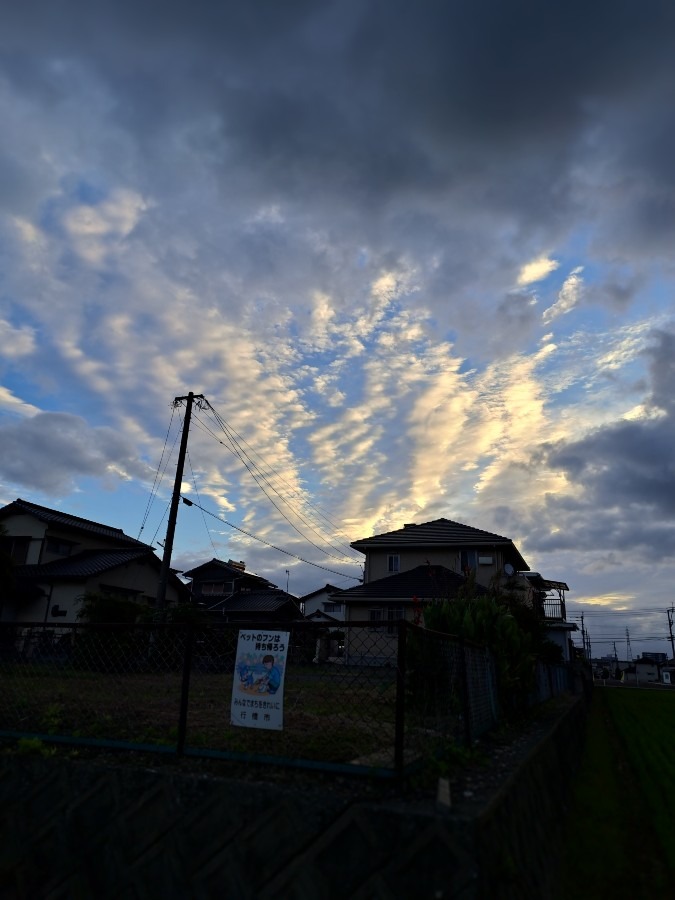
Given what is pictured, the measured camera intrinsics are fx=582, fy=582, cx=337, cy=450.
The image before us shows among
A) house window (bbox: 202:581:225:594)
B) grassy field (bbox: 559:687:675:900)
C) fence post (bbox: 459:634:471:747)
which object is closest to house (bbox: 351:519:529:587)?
house window (bbox: 202:581:225:594)

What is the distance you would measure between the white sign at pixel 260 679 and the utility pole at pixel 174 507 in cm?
1468

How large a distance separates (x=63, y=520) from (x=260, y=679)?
1093 inches

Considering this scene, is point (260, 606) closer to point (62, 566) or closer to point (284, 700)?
point (62, 566)

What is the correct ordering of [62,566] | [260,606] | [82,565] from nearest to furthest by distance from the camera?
[82,565]
[62,566]
[260,606]

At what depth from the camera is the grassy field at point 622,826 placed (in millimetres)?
4566

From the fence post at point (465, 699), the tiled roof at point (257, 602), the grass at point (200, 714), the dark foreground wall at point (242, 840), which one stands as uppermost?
the tiled roof at point (257, 602)

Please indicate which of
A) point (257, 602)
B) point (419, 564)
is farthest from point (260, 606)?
point (419, 564)

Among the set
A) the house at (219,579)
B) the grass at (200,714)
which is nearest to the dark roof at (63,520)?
the house at (219,579)

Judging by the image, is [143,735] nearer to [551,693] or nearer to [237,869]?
[237,869]

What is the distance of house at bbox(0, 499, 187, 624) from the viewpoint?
24.8 m

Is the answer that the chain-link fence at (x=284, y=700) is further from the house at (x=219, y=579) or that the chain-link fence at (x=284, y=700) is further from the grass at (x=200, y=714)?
the house at (x=219, y=579)

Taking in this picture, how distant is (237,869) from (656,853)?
13.2ft

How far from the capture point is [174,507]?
20375mm

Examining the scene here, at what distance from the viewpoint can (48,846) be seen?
13.4ft
